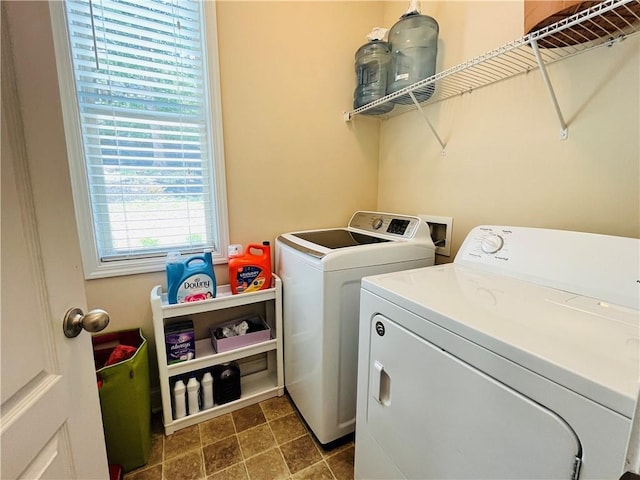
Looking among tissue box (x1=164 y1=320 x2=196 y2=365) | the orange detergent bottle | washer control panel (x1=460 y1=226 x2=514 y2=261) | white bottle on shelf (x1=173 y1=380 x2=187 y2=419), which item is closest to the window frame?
the orange detergent bottle

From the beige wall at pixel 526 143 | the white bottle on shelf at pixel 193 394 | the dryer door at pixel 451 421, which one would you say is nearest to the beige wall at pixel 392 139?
the beige wall at pixel 526 143

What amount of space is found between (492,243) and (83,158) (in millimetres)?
→ 1866

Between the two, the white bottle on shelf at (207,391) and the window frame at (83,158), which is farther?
the white bottle on shelf at (207,391)

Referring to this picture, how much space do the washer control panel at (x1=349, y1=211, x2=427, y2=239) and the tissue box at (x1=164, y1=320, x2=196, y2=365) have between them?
1215 mm

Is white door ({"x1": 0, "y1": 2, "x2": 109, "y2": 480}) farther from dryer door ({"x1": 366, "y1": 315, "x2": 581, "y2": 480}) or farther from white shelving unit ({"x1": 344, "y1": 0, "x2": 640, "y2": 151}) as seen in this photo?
white shelving unit ({"x1": 344, "y1": 0, "x2": 640, "y2": 151})

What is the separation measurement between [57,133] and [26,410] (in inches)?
20.4

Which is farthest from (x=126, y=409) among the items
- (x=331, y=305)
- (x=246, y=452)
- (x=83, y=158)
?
(x=83, y=158)

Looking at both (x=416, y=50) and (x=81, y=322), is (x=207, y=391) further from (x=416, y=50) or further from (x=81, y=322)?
(x=416, y=50)

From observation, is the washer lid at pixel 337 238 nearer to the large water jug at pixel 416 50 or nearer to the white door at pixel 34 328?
the large water jug at pixel 416 50

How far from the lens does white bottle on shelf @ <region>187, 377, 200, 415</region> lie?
1560 millimetres

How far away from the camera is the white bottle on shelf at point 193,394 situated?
1.56 m

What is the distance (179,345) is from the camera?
151 centimetres

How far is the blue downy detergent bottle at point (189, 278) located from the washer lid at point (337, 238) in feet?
1.79

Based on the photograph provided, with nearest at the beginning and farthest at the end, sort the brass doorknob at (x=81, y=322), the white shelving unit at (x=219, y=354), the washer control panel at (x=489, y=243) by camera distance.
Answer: the brass doorknob at (x=81, y=322), the washer control panel at (x=489, y=243), the white shelving unit at (x=219, y=354)
